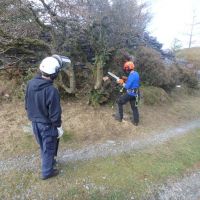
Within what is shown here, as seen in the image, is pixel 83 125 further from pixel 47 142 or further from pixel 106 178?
pixel 47 142

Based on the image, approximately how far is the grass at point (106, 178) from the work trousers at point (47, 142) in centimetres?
28

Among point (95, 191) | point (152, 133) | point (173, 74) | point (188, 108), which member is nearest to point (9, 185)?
point (95, 191)

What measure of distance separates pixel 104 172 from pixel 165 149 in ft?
7.76

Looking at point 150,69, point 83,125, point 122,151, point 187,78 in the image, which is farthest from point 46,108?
point 187,78

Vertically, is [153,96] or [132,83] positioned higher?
[132,83]

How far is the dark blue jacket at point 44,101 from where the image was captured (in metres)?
4.63

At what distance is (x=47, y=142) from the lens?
482cm

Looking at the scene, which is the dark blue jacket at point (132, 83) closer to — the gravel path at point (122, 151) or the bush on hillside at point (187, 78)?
the gravel path at point (122, 151)

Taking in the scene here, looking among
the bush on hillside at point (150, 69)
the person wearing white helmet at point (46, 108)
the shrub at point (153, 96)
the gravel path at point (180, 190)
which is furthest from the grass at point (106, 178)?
the bush on hillside at point (150, 69)

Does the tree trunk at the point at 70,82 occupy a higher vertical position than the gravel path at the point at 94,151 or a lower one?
higher

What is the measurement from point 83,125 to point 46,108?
3.01 metres

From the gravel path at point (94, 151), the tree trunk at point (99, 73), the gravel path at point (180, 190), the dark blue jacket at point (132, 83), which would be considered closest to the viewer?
the gravel path at point (180, 190)

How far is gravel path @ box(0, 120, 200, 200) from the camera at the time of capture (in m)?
5.13

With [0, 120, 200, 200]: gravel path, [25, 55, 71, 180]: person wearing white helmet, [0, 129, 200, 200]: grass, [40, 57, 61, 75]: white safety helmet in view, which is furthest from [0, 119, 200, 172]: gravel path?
[40, 57, 61, 75]: white safety helmet
